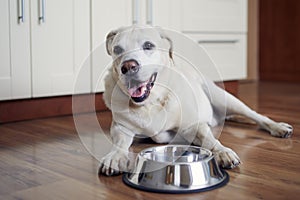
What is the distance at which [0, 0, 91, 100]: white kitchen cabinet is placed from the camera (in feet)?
6.91

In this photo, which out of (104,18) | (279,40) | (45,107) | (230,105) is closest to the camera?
(230,105)

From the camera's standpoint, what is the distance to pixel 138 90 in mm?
1499

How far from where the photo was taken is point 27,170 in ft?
4.48

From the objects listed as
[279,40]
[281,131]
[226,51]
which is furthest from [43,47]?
[279,40]

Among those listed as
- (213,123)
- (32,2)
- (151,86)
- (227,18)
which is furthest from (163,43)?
(227,18)

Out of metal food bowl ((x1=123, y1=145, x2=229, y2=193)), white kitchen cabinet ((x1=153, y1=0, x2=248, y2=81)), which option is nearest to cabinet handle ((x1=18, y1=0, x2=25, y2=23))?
white kitchen cabinet ((x1=153, y1=0, x2=248, y2=81))

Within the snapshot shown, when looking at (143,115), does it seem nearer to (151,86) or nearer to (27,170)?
(151,86)

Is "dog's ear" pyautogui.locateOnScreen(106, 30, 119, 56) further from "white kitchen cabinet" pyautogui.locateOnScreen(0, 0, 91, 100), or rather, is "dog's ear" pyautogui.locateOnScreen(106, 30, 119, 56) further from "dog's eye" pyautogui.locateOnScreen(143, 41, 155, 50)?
"white kitchen cabinet" pyautogui.locateOnScreen(0, 0, 91, 100)

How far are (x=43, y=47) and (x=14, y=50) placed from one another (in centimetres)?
16

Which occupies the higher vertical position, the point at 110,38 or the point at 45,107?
the point at 110,38

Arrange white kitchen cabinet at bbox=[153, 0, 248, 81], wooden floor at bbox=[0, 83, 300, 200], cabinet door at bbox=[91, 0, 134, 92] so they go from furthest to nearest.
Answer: white kitchen cabinet at bbox=[153, 0, 248, 81] → cabinet door at bbox=[91, 0, 134, 92] → wooden floor at bbox=[0, 83, 300, 200]

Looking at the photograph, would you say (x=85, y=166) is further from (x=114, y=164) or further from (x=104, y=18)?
(x=104, y=18)

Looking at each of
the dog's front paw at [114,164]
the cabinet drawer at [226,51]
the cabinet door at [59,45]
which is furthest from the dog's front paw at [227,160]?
the cabinet drawer at [226,51]

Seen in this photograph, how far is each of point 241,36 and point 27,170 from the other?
2232 mm
